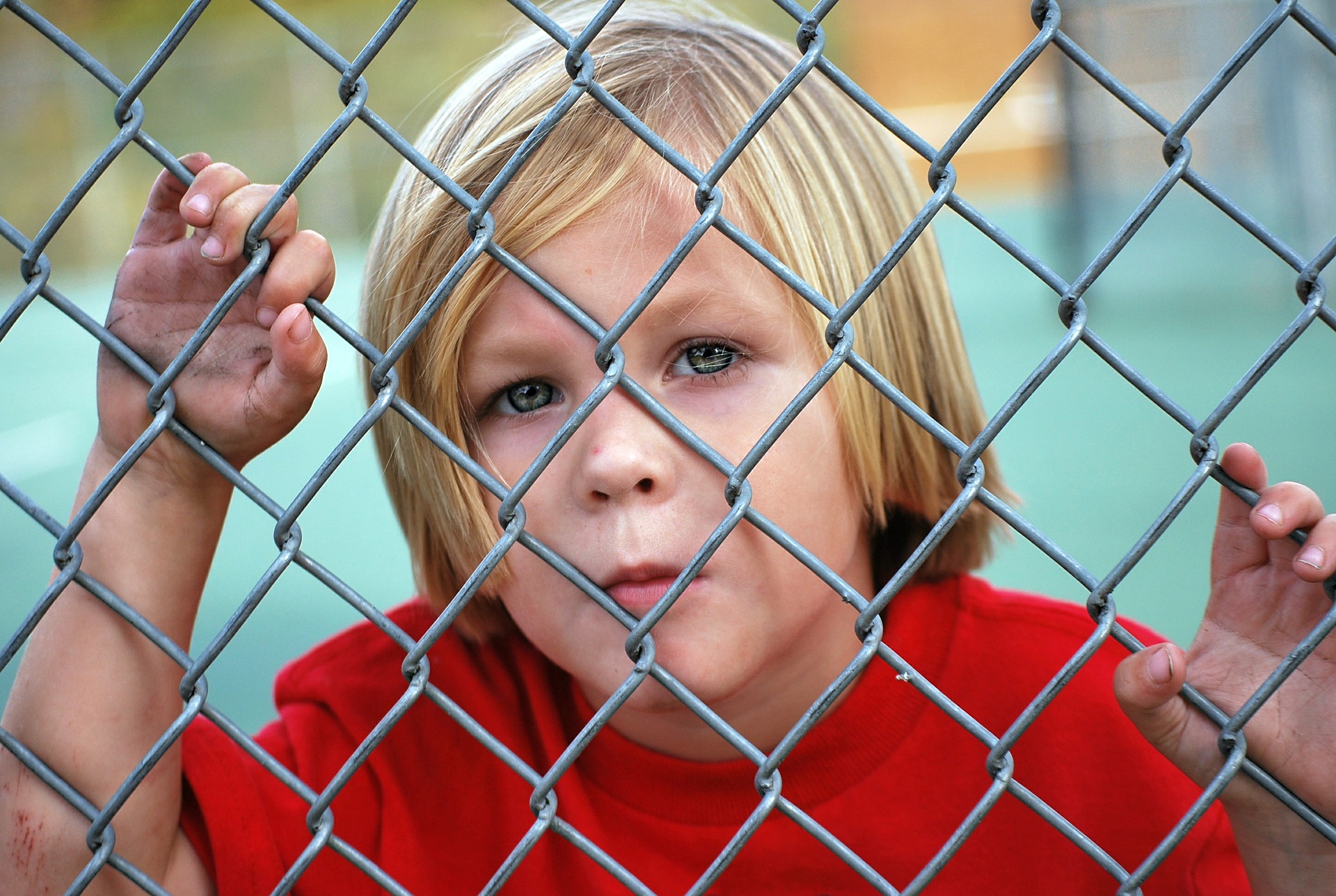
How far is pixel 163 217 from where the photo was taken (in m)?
0.99

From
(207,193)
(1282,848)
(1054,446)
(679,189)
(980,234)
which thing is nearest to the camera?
(207,193)

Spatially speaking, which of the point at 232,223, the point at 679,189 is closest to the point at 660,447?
the point at 679,189

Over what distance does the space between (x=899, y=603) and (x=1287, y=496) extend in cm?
57

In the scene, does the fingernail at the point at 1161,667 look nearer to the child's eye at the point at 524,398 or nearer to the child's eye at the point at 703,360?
the child's eye at the point at 703,360

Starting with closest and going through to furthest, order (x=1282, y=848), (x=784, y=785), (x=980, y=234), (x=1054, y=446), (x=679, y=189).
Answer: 1. (x=1282, y=848)
2. (x=679, y=189)
3. (x=784, y=785)
4. (x=1054, y=446)
5. (x=980, y=234)

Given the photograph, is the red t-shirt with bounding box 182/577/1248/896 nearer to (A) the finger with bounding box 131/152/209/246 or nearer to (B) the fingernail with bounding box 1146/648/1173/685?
(B) the fingernail with bounding box 1146/648/1173/685

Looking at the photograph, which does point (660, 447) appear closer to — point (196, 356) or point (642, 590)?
point (642, 590)

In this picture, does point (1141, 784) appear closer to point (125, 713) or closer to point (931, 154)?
point (931, 154)

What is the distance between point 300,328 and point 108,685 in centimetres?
39

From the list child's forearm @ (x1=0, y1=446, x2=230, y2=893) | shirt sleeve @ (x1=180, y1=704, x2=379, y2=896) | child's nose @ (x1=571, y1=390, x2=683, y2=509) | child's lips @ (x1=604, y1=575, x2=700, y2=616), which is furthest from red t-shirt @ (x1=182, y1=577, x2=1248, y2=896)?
child's nose @ (x1=571, y1=390, x2=683, y2=509)

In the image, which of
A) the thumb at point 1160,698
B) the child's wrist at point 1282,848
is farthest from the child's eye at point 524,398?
the child's wrist at point 1282,848

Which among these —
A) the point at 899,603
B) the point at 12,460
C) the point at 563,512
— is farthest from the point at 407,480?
the point at 12,460

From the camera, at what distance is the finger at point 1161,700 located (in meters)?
0.86

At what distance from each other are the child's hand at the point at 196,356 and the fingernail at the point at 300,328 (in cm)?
1
